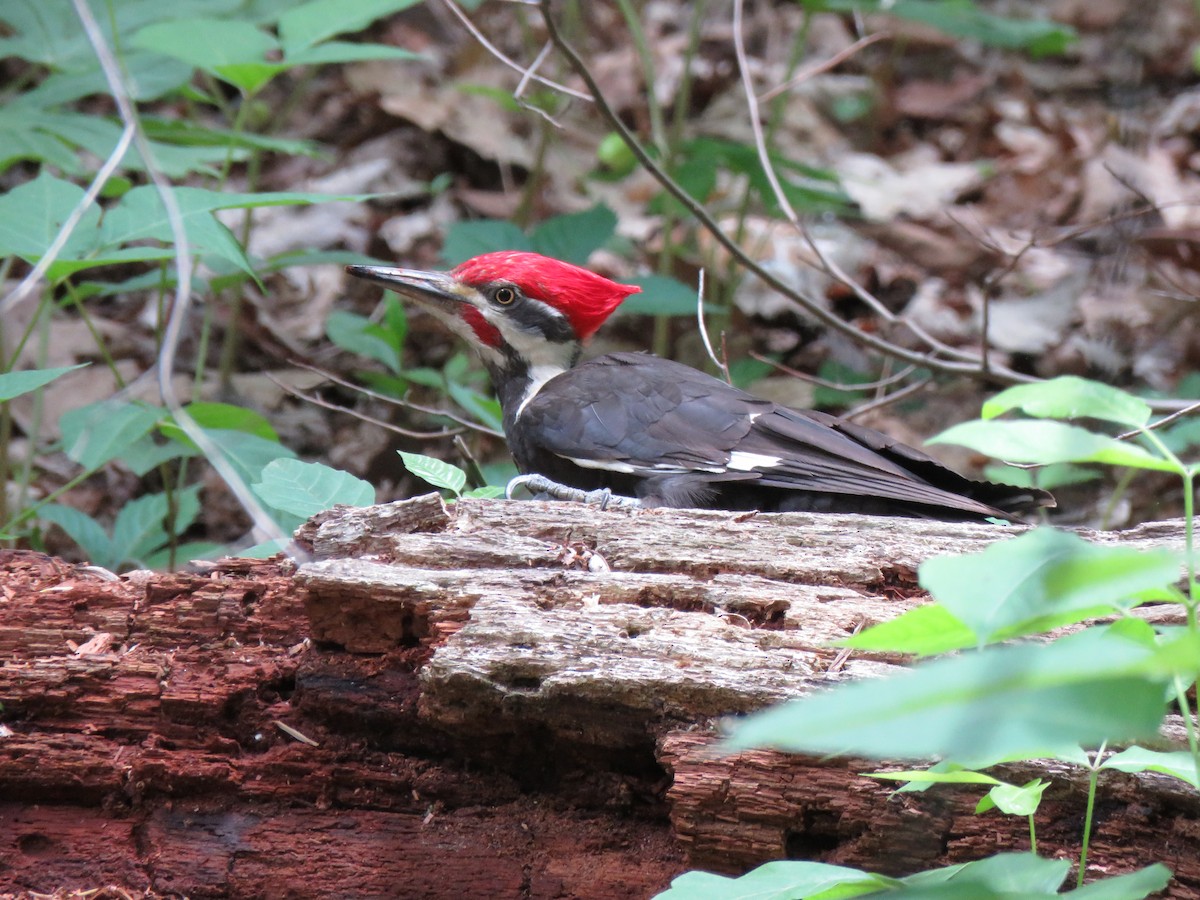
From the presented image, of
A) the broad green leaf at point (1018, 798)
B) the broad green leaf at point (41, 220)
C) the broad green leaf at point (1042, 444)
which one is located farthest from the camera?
the broad green leaf at point (41, 220)

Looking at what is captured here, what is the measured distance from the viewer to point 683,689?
199cm

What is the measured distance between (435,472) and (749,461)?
975 millimetres

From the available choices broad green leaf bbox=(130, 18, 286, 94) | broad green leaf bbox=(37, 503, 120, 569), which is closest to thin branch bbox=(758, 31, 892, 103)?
broad green leaf bbox=(130, 18, 286, 94)

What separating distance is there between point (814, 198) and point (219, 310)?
9.68 feet

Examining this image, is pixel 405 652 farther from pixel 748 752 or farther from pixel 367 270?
pixel 367 270

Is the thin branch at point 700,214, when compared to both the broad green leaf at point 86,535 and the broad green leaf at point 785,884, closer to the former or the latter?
the broad green leaf at point 86,535

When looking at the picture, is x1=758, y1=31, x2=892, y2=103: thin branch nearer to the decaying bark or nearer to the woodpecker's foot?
the woodpecker's foot

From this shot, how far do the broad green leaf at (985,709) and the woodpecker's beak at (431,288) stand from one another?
3.13 metres

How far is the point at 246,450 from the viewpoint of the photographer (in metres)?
3.21

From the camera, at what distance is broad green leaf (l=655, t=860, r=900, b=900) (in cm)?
124

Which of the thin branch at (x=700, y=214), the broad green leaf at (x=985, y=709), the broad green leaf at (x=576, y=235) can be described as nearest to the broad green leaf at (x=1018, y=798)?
the broad green leaf at (x=985, y=709)

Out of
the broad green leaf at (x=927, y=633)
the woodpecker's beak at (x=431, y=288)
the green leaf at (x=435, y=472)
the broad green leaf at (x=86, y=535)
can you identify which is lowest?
the broad green leaf at (x=86, y=535)

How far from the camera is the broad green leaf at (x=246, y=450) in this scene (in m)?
3.17

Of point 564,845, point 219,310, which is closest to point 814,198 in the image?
point 219,310
